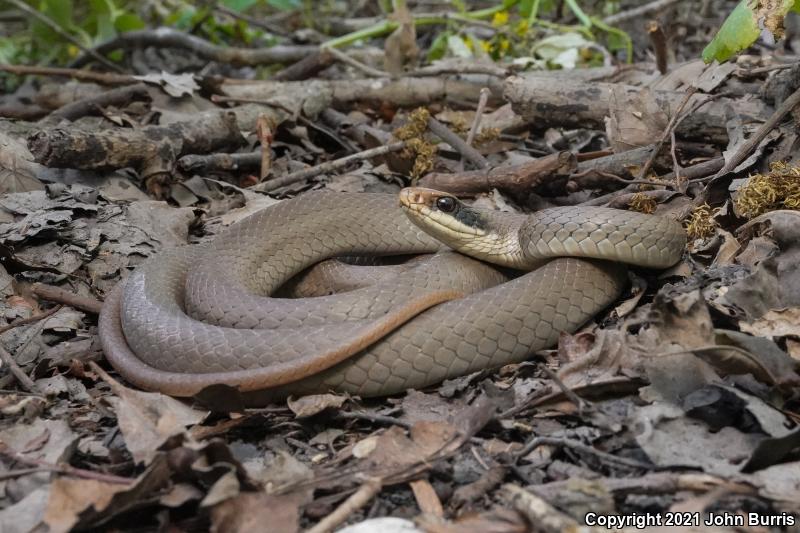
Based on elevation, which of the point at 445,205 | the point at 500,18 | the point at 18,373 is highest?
the point at 500,18

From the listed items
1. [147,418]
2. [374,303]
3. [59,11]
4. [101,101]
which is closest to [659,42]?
[374,303]

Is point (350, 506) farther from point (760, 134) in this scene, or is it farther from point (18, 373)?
point (760, 134)

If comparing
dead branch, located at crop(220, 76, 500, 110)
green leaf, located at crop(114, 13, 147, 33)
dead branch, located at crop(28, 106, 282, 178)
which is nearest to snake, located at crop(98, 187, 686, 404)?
dead branch, located at crop(28, 106, 282, 178)

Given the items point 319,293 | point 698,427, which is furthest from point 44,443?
point 698,427

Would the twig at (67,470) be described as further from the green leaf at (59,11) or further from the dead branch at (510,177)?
the green leaf at (59,11)

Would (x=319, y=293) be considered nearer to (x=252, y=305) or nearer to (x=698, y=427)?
(x=252, y=305)

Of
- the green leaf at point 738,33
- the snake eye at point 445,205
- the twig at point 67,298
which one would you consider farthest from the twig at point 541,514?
→ the twig at point 67,298

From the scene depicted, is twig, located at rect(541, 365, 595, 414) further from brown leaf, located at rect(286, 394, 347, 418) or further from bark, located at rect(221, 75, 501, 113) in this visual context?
bark, located at rect(221, 75, 501, 113)
